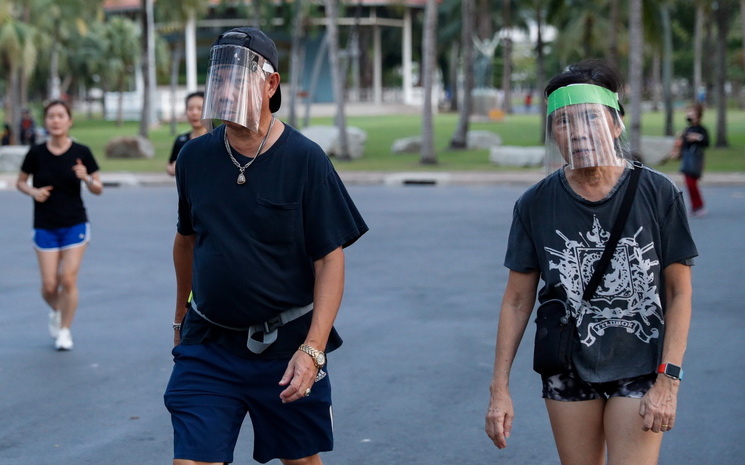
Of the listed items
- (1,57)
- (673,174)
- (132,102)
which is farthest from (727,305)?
(132,102)

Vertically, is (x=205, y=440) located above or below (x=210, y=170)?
below

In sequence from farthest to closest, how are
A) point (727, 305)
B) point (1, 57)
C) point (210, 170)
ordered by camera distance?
point (1, 57) < point (727, 305) < point (210, 170)

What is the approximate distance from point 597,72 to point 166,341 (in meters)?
5.52

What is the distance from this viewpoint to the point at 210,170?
11.7ft

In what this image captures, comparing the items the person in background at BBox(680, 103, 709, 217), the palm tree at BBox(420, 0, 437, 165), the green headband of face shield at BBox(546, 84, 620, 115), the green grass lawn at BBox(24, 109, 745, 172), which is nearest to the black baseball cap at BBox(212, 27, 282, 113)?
the green headband of face shield at BBox(546, 84, 620, 115)

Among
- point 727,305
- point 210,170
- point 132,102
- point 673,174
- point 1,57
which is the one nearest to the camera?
point 210,170

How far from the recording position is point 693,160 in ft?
51.9

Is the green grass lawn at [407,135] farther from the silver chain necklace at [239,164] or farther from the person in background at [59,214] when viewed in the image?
the silver chain necklace at [239,164]

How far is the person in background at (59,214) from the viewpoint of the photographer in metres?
7.98

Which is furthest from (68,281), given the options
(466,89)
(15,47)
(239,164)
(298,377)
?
(15,47)

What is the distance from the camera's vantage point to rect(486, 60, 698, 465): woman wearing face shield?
10.7 feet

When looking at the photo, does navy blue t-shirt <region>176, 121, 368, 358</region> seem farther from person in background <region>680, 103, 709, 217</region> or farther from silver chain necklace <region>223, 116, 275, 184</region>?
person in background <region>680, 103, 709, 217</region>

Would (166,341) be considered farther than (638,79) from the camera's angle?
No

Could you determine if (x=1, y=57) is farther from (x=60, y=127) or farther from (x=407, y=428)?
(x=407, y=428)
